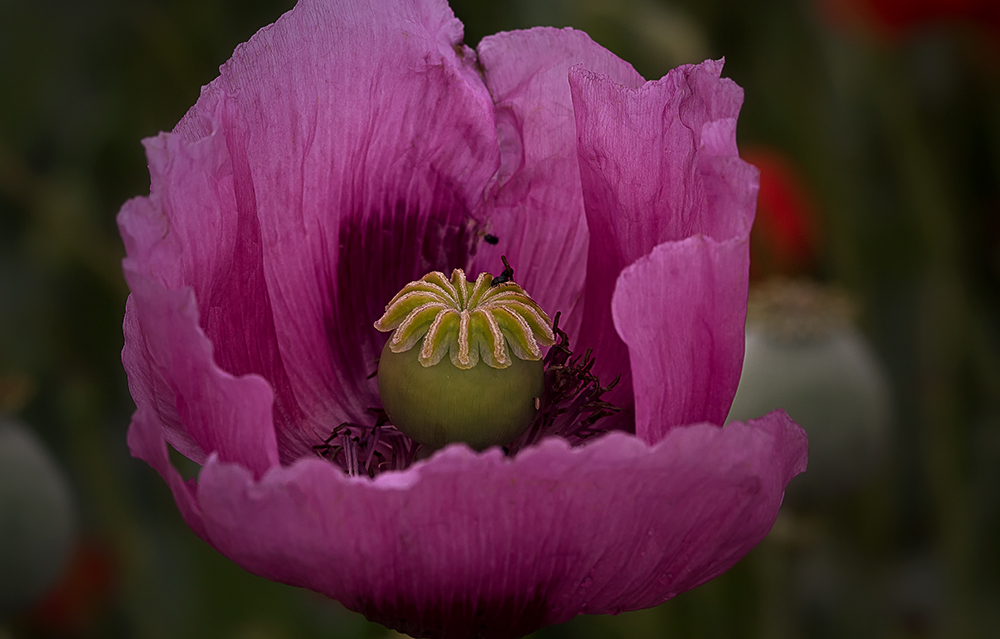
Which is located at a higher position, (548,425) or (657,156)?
(657,156)

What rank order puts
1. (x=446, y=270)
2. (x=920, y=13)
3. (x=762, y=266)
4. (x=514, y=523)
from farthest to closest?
(x=920, y=13)
(x=762, y=266)
(x=446, y=270)
(x=514, y=523)

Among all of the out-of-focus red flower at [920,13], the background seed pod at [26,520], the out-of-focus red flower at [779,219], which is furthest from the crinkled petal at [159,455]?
the out-of-focus red flower at [920,13]

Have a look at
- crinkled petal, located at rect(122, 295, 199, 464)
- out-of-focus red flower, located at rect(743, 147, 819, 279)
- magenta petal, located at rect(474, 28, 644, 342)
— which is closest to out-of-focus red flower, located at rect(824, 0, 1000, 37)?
out-of-focus red flower, located at rect(743, 147, 819, 279)

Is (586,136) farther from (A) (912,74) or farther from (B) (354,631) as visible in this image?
(A) (912,74)

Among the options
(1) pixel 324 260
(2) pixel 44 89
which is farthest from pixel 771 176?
(2) pixel 44 89

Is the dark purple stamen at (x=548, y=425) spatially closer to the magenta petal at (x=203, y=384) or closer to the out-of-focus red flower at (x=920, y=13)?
the magenta petal at (x=203, y=384)

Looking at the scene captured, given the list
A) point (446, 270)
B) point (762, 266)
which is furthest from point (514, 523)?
point (762, 266)

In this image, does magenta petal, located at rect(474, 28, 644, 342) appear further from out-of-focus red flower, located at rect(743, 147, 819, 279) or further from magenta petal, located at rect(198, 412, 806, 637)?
out-of-focus red flower, located at rect(743, 147, 819, 279)

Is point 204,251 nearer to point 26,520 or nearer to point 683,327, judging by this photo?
point 683,327
